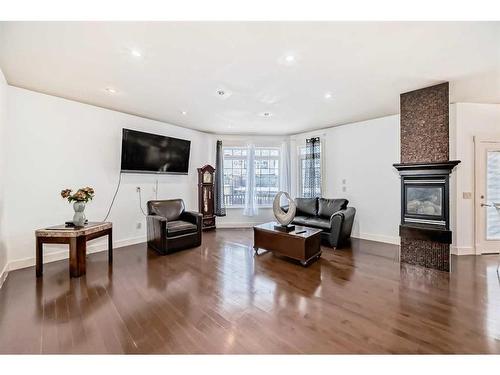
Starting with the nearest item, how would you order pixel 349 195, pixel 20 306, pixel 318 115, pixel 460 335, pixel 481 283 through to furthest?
pixel 460 335 → pixel 20 306 → pixel 481 283 → pixel 318 115 → pixel 349 195

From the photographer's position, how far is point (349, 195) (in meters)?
5.07

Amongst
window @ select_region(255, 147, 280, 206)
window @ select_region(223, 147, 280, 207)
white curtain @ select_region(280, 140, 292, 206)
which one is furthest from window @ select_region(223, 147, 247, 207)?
white curtain @ select_region(280, 140, 292, 206)

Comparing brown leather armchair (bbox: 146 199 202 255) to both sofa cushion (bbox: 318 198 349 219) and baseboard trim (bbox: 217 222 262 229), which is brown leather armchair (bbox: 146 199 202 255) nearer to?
baseboard trim (bbox: 217 222 262 229)

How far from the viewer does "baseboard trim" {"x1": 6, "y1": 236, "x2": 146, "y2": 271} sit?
3024 mm

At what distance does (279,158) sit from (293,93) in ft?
10.1

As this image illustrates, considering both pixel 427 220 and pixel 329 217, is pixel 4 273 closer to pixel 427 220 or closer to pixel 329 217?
pixel 329 217

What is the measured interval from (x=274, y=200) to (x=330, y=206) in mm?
1838

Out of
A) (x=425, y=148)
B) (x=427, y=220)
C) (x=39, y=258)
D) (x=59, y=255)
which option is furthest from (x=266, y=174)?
(x=39, y=258)

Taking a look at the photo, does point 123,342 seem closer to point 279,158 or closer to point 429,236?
point 429,236

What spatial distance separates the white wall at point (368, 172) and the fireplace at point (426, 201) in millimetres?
1179

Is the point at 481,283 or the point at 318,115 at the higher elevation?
the point at 318,115
